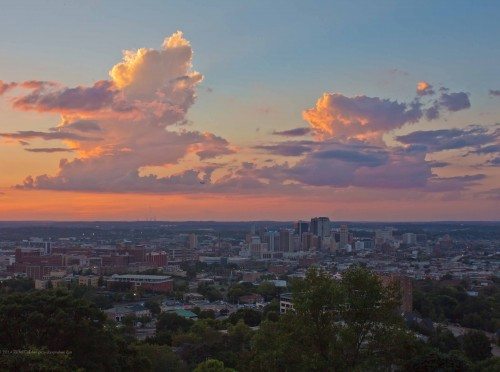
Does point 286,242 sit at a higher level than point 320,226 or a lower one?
lower

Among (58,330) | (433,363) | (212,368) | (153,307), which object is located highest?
(58,330)

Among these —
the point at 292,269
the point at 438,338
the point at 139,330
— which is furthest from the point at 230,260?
the point at 438,338

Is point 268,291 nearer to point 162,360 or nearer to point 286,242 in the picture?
point 162,360

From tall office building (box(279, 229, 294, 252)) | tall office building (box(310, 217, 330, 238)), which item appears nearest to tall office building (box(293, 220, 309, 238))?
tall office building (box(310, 217, 330, 238))

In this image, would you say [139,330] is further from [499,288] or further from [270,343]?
[499,288]

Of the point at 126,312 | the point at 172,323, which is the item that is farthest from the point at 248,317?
the point at 126,312

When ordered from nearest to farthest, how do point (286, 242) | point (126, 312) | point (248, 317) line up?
point (248, 317) < point (126, 312) < point (286, 242)

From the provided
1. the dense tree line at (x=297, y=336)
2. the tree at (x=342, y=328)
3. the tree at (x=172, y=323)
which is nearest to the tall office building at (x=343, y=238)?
the tree at (x=172, y=323)
